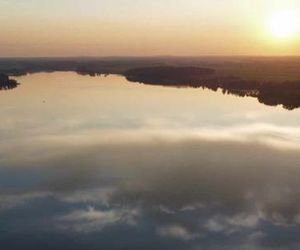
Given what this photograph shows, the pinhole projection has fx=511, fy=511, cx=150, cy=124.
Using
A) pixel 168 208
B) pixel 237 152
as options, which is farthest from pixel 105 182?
pixel 237 152

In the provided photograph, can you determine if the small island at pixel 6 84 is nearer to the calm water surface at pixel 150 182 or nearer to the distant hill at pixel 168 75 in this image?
the distant hill at pixel 168 75

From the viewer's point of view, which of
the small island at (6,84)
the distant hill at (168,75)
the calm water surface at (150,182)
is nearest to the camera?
the calm water surface at (150,182)

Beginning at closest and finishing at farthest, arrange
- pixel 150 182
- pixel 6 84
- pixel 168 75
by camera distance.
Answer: pixel 150 182 < pixel 6 84 < pixel 168 75

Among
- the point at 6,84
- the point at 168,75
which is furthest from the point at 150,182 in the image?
the point at 168,75

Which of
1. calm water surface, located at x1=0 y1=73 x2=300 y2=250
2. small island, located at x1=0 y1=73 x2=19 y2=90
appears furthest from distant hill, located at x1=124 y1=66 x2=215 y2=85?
calm water surface, located at x1=0 y1=73 x2=300 y2=250

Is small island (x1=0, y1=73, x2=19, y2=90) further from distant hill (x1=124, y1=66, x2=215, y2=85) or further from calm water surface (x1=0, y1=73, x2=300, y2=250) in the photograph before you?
calm water surface (x1=0, y1=73, x2=300, y2=250)

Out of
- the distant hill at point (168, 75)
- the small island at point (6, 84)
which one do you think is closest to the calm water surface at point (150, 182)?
the small island at point (6, 84)

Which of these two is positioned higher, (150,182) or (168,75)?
(150,182)

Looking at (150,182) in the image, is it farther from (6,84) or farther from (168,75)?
(168,75)
